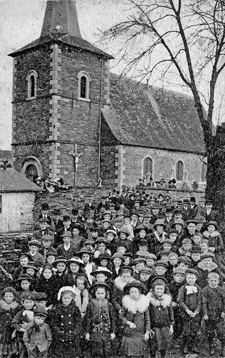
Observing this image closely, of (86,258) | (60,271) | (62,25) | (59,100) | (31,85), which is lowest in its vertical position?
(60,271)

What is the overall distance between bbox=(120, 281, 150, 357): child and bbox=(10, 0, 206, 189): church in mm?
18847

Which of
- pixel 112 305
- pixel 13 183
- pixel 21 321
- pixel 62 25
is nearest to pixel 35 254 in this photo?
pixel 21 321

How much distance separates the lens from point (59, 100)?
83.6 ft

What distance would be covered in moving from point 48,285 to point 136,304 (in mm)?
1660

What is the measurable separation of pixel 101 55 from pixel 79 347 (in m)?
23.0

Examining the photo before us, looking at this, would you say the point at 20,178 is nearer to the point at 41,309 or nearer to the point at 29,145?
the point at 29,145

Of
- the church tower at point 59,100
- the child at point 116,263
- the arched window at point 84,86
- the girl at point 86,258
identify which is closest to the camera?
the child at point 116,263

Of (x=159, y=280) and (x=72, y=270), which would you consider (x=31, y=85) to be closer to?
(x=72, y=270)

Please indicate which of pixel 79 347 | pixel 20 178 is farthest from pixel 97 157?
pixel 79 347

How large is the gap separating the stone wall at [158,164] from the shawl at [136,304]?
2014 cm

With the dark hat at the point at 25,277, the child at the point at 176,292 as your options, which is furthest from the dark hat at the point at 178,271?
the dark hat at the point at 25,277

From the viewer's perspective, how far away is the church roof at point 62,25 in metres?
26.3

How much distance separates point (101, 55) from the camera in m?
27.5

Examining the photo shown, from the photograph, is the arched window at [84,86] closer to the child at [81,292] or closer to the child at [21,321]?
the child at [81,292]
